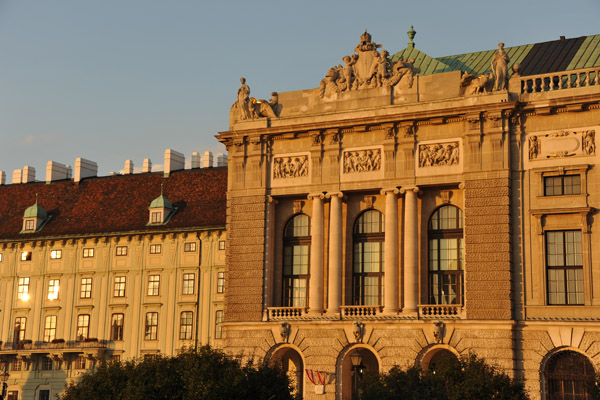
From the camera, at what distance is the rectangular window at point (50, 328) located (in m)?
79.5

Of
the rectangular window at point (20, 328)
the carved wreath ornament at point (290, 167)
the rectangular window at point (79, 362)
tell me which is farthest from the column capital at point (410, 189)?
the rectangular window at point (20, 328)

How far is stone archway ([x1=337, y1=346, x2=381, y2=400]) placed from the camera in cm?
5756

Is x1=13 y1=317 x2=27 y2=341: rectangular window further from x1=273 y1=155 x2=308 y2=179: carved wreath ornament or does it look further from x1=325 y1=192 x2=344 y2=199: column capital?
x1=325 y1=192 x2=344 y2=199: column capital

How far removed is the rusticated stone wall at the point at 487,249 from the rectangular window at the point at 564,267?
2201 millimetres

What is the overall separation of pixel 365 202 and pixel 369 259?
330 centimetres

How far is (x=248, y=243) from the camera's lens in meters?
61.2

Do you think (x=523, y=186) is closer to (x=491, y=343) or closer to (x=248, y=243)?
(x=491, y=343)

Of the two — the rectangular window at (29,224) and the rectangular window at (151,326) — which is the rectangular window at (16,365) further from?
the rectangular window at (151,326)

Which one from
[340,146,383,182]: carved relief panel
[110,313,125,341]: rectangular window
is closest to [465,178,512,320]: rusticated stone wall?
[340,146,383,182]: carved relief panel

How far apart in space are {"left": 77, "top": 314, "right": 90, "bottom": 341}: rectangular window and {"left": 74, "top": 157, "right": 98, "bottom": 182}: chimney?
1484 centimetres

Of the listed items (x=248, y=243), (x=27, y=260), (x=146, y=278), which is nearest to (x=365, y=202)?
(x=248, y=243)

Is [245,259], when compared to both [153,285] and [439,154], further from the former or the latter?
[153,285]

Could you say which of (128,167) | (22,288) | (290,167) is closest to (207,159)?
(128,167)

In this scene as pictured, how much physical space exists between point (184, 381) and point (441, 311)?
15492 mm
